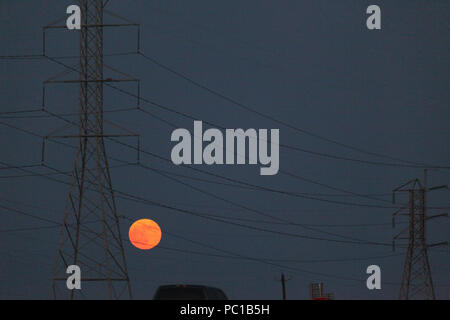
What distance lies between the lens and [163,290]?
2636 cm

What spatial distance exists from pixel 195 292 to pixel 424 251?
48.3 metres

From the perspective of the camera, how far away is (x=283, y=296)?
368 ft

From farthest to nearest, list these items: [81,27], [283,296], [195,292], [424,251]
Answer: [283,296], [424,251], [81,27], [195,292]
